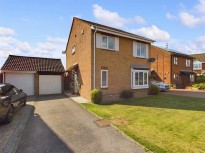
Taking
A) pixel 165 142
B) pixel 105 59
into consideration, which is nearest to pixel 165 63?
pixel 105 59

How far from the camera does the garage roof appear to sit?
18.8m

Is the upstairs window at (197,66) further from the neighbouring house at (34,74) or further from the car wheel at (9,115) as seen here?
the car wheel at (9,115)

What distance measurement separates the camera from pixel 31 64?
66.5ft

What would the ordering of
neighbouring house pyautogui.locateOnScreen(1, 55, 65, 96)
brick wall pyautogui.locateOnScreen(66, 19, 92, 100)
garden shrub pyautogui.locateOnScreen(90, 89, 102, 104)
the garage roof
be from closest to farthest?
garden shrub pyautogui.locateOnScreen(90, 89, 102, 104), brick wall pyautogui.locateOnScreen(66, 19, 92, 100), neighbouring house pyautogui.locateOnScreen(1, 55, 65, 96), the garage roof

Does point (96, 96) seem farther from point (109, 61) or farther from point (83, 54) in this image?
point (83, 54)

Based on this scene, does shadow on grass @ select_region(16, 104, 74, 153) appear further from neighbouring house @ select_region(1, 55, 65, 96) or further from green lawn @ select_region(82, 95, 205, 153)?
neighbouring house @ select_region(1, 55, 65, 96)

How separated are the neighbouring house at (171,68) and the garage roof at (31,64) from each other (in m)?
20.4

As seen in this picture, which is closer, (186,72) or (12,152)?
(12,152)

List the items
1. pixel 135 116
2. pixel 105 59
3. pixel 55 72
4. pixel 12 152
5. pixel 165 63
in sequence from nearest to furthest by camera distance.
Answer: pixel 12 152, pixel 135 116, pixel 105 59, pixel 55 72, pixel 165 63

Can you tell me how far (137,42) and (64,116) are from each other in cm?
1189

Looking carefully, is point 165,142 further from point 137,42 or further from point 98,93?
point 137,42

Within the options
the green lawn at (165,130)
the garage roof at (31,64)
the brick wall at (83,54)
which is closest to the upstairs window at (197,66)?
the brick wall at (83,54)

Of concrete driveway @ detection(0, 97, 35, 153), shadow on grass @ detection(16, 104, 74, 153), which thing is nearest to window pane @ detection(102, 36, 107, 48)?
concrete driveway @ detection(0, 97, 35, 153)

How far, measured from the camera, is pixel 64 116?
9883 millimetres
